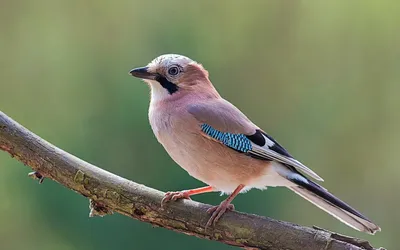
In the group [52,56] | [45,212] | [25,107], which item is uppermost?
[52,56]

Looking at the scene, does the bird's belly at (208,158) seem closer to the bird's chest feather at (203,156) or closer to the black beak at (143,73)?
the bird's chest feather at (203,156)

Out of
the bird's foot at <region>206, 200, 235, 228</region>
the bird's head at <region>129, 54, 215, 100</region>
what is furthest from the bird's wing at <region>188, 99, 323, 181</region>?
the bird's foot at <region>206, 200, 235, 228</region>

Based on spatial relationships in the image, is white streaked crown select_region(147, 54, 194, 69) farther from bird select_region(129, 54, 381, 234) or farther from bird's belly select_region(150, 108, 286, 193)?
bird's belly select_region(150, 108, 286, 193)

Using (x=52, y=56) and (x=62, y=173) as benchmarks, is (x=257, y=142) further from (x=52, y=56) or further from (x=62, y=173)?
(x=52, y=56)

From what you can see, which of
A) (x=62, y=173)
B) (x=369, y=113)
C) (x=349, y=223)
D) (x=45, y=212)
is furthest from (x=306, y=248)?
(x=369, y=113)

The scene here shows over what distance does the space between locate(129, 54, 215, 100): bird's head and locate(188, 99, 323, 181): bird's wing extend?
105mm

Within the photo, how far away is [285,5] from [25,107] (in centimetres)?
147

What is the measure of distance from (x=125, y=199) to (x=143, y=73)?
1.37 ft

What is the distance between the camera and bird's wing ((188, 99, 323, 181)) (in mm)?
1756

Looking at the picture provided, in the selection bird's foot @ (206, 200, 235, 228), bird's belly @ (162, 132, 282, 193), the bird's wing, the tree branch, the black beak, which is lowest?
the tree branch

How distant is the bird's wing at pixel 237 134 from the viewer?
176cm

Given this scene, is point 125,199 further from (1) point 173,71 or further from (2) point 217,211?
(1) point 173,71

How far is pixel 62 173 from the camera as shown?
157 cm

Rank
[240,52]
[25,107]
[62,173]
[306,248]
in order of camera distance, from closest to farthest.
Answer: [306,248] → [62,173] → [25,107] → [240,52]
